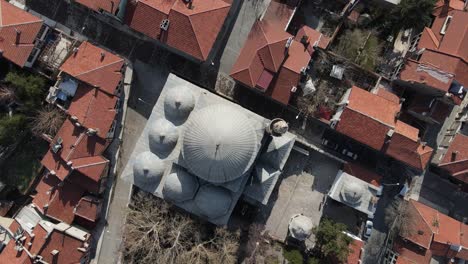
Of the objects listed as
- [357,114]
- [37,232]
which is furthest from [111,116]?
[357,114]

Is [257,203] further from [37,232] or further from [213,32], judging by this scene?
[37,232]

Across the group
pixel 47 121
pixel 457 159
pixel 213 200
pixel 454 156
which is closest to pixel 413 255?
pixel 457 159

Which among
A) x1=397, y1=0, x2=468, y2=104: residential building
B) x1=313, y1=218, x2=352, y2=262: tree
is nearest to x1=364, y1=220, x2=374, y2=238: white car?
x1=313, y1=218, x2=352, y2=262: tree

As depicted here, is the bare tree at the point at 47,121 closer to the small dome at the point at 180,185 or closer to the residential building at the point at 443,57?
the small dome at the point at 180,185

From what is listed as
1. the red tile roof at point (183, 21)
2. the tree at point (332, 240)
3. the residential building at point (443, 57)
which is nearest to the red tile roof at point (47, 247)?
the red tile roof at point (183, 21)

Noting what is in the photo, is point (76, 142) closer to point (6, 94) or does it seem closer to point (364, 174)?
point (6, 94)

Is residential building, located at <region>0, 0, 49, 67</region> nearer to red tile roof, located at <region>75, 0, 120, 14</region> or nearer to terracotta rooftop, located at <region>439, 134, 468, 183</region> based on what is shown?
red tile roof, located at <region>75, 0, 120, 14</region>
